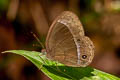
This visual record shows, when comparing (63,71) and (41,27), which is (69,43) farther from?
(41,27)

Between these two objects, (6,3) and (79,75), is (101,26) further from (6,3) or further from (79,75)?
(79,75)

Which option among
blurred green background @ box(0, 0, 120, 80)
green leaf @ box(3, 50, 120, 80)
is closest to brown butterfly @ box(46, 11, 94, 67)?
green leaf @ box(3, 50, 120, 80)

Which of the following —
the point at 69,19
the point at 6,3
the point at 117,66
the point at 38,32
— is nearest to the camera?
the point at 69,19

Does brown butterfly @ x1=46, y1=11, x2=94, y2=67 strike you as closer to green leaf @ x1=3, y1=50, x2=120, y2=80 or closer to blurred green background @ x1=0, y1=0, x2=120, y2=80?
green leaf @ x1=3, y1=50, x2=120, y2=80

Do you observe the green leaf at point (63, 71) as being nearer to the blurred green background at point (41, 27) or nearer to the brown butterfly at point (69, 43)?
the brown butterfly at point (69, 43)

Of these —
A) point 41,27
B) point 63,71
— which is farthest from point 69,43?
point 41,27

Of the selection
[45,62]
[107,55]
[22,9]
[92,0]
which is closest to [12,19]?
[22,9]
